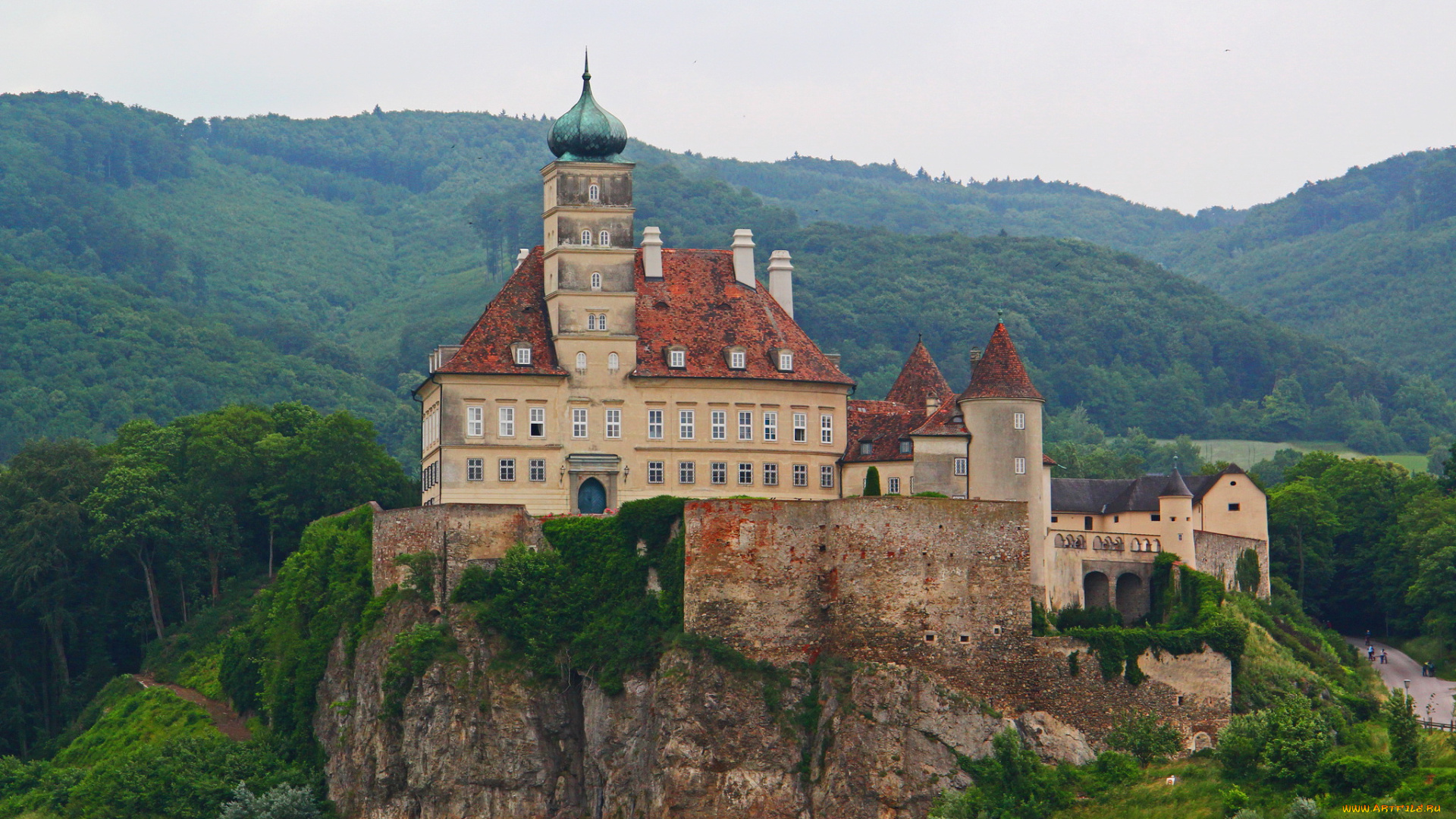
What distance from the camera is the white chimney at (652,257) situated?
86.6 m

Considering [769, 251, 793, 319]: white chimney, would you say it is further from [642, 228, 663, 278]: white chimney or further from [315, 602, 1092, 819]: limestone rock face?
[315, 602, 1092, 819]: limestone rock face

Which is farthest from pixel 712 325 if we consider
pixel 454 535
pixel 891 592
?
pixel 891 592

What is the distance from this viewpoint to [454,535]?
252 feet

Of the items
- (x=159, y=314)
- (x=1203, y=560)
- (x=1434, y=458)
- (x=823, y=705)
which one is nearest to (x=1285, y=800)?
(x=823, y=705)

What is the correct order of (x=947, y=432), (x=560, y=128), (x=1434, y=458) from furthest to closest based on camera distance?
(x=1434, y=458)
(x=560, y=128)
(x=947, y=432)

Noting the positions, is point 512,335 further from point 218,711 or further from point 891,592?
point 218,711

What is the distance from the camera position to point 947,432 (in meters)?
78.8

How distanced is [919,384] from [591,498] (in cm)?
1367

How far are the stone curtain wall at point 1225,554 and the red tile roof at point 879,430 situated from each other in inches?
469

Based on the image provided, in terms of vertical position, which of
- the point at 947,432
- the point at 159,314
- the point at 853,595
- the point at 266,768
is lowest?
the point at 266,768

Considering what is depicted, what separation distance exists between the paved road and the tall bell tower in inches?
1313

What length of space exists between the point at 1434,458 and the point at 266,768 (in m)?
111

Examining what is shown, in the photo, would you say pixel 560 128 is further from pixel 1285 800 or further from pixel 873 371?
pixel 873 371

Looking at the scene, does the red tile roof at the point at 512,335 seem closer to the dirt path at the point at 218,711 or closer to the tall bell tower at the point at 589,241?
the tall bell tower at the point at 589,241
